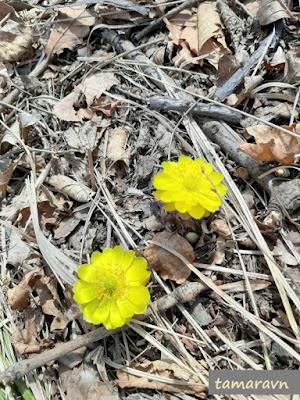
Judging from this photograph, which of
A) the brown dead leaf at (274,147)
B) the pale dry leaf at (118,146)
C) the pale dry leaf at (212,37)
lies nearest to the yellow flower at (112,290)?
the pale dry leaf at (118,146)

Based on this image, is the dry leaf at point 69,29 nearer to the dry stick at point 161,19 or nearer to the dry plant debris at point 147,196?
the dry plant debris at point 147,196

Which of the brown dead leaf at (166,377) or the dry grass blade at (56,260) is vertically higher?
the dry grass blade at (56,260)

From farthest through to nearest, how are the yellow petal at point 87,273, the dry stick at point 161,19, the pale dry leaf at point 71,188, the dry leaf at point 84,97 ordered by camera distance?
the dry stick at point 161,19
the dry leaf at point 84,97
the pale dry leaf at point 71,188
the yellow petal at point 87,273

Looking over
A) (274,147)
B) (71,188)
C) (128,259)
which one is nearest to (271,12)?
(274,147)

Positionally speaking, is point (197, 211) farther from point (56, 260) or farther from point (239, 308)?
point (56, 260)

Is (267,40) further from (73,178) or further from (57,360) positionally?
(57,360)

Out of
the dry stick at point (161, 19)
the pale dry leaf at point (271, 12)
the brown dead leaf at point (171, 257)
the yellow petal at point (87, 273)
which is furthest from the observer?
the dry stick at point (161, 19)

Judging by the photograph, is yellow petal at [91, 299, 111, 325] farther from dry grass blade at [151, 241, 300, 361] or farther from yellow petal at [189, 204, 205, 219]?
yellow petal at [189, 204, 205, 219]
